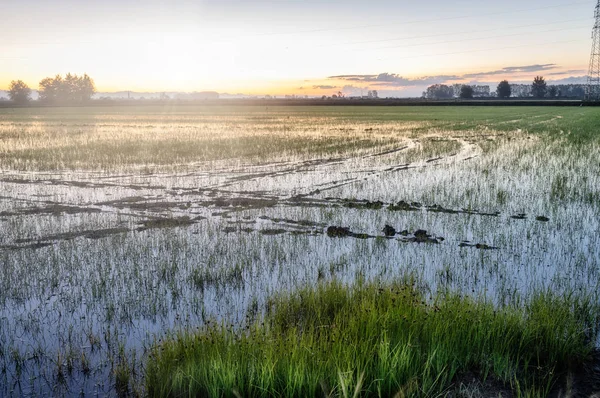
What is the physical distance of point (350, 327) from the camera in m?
5.91

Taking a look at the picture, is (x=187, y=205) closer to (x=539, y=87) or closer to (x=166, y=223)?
(x=166, y=223)

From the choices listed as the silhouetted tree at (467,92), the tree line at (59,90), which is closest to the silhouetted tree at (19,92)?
the tree line at (59,90)

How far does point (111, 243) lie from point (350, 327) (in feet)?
21.8

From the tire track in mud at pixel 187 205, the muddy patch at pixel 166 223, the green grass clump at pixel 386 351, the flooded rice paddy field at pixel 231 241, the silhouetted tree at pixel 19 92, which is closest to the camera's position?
the green grass clump at pixel 386 351

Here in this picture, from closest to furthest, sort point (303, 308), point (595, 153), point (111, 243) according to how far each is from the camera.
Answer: point (303, 308) → point (111, 243) → point (595, 153)

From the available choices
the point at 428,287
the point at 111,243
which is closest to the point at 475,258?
the point at 428,287

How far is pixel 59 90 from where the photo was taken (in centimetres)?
16350

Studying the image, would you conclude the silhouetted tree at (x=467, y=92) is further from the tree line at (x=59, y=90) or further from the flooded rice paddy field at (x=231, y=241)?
the flooded rice paddy field at (x=231, y=241)

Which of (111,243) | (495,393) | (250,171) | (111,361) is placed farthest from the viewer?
(250,171)

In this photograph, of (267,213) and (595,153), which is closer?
(267,213)

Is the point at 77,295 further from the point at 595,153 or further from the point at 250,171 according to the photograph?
the point at 595,153

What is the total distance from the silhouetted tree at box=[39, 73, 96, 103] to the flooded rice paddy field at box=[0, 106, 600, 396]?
15660 centimetres

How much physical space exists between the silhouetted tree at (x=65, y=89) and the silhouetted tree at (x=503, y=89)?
14634 cm

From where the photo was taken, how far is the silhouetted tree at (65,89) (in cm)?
16125
